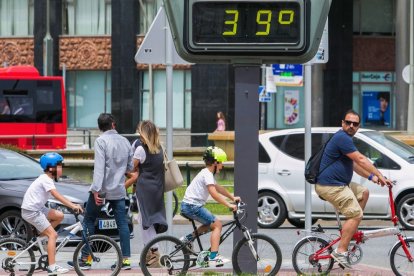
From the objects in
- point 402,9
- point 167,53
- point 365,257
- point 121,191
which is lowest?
point 365,257

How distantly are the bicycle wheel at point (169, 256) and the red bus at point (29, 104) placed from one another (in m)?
32.9

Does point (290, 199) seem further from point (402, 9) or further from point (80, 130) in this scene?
point (80, 130)

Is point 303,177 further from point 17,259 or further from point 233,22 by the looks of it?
point 233,22

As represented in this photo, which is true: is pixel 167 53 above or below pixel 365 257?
above

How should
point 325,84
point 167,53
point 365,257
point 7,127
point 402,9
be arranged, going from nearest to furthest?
point 167,53, point 365,257, point 7,127, point 402,9, point 325,84

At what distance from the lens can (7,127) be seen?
4634 cm

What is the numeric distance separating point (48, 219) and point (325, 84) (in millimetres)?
45313

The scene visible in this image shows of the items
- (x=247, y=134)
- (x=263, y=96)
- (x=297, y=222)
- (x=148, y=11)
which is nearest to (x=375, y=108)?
(x=148, y=11)

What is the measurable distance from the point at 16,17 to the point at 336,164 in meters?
49.2

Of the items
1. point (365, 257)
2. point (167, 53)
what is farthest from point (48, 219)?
point (365, 257)

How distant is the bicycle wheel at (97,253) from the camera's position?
12.4 meters

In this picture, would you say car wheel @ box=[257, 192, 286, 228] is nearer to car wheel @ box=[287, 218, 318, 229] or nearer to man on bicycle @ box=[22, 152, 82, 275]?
car wheel @ box=[287, 218, 318, 229]

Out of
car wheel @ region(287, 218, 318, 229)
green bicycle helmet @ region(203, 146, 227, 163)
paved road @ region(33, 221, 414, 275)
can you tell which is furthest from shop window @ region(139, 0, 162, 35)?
green bicycle helmet @ region(203, 146, 227, 163)

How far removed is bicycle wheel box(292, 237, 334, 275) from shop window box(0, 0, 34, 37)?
4832 cm
